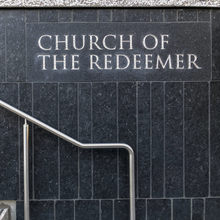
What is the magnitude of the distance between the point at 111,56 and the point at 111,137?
2.36 feet

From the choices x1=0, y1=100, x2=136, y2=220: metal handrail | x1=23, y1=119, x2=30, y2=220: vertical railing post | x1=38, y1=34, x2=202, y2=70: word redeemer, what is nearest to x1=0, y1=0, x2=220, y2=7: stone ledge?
x1=38, y1=34, x2=202, y2=70: word redeemer

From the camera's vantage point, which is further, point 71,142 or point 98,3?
point 98,3

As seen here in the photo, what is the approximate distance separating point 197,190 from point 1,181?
1.76 metres

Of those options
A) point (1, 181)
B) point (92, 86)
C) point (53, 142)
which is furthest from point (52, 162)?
point (92, 86)

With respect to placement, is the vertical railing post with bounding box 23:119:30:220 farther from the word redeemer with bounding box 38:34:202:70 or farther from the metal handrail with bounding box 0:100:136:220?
the word redeemer with bounding box 38:34:202:70

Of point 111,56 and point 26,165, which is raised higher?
point 111,56

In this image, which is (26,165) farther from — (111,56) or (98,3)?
(98,3)

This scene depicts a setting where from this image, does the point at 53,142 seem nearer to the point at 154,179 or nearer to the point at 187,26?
the point at 154,179

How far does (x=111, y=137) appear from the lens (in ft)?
11.7

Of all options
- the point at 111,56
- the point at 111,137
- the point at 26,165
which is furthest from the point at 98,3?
the point at 26,165

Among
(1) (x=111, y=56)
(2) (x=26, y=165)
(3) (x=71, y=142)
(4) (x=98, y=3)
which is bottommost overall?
(2) (x=26, y=165)

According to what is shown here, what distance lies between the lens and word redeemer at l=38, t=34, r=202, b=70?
11.7 ft

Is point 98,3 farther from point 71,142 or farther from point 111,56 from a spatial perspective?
point 71,142

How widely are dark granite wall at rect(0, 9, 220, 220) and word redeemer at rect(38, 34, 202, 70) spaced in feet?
0.50
